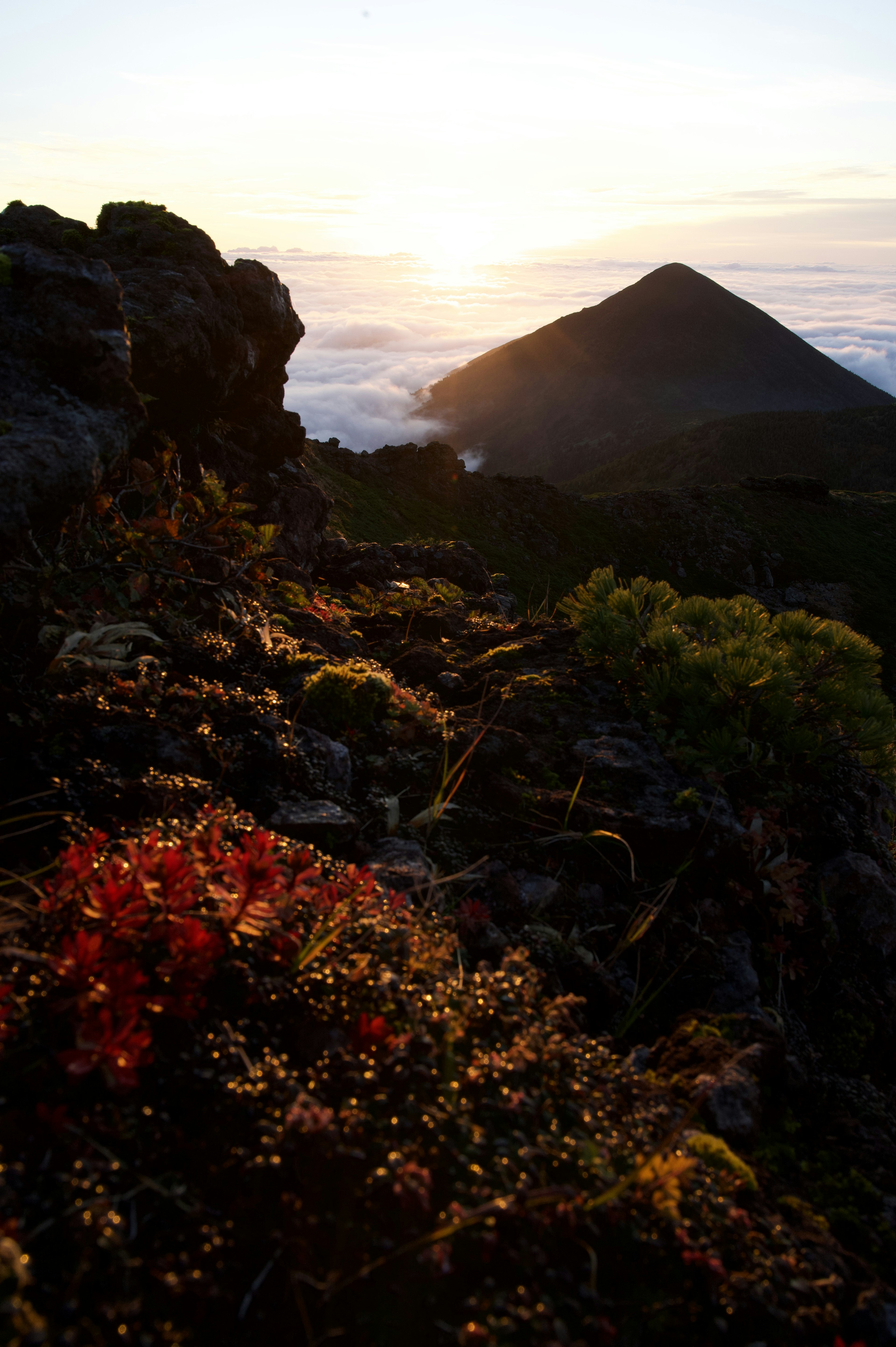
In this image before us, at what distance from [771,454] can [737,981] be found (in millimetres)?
122187

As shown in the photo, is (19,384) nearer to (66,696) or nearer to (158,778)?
(66,696)

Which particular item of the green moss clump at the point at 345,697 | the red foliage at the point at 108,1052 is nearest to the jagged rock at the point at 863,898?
the green moss clump at the point at 345,697

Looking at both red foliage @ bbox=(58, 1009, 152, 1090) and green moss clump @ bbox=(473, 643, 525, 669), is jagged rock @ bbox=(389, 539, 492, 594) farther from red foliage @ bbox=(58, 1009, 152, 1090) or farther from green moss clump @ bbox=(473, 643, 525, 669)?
red foliage @ bbox=(58, 1009, 152, 1090)

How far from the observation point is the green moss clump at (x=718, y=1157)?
305 centimetres

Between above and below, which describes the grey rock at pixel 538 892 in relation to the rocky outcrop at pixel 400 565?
below

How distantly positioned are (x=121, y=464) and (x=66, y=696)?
13.0ft

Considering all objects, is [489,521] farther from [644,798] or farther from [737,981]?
[737,981]

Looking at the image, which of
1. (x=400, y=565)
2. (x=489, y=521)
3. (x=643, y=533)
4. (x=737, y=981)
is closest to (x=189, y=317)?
(x=400, y=565)

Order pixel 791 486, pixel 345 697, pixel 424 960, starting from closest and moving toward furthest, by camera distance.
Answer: pixel 424 960, pixel 345 697, pixel 791 486

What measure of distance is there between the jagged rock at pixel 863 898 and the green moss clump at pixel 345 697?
427cm

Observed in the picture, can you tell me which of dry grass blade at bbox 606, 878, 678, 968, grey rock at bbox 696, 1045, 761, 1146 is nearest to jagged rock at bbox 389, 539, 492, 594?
dry grass blade at bbox 606, 878, 678, 968

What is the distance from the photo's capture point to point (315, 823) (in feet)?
15.4

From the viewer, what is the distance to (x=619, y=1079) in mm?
3301

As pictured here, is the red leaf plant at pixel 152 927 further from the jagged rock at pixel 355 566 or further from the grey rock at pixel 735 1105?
the jagged rock at pixel 355 566
